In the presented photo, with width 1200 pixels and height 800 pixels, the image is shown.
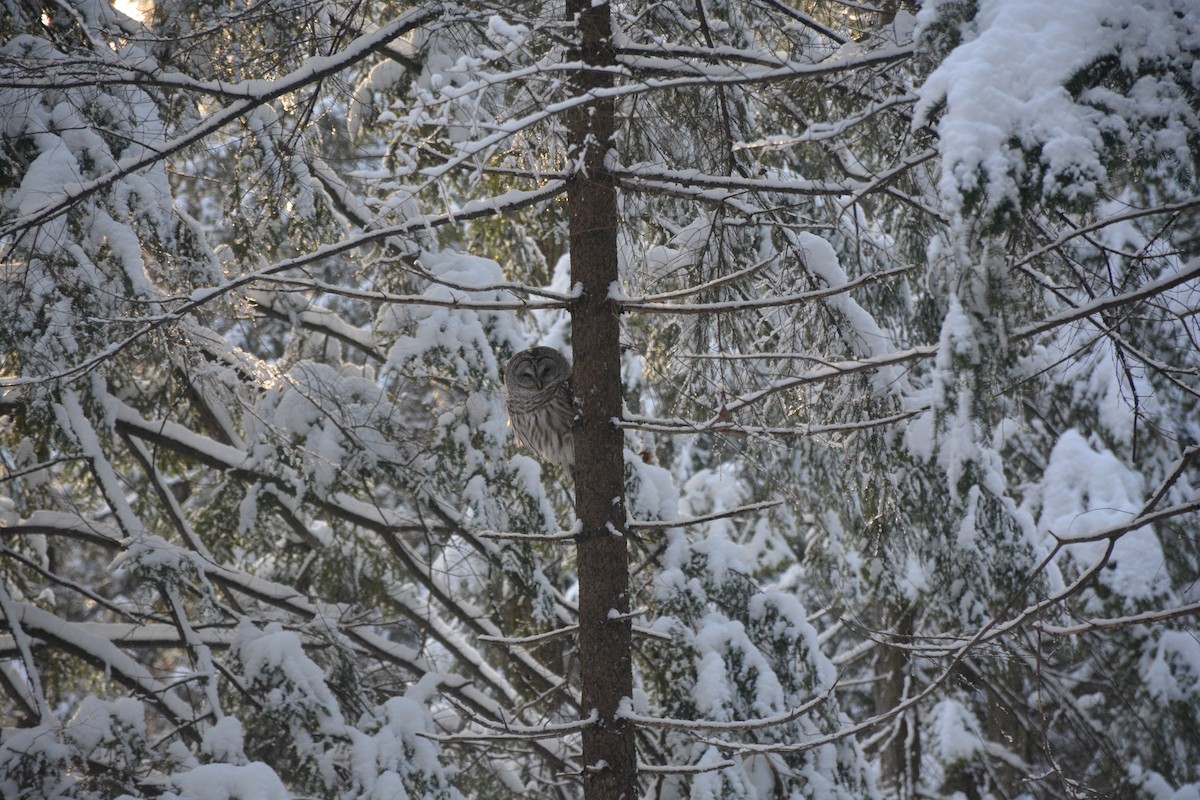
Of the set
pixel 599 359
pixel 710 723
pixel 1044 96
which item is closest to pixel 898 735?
pixel 710 723

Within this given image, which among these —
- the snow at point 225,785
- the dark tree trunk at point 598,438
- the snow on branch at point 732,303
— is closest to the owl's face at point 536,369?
the dark tree trunk at point 598,438

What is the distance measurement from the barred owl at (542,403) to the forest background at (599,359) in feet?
1.44

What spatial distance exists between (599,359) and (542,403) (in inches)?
43.2

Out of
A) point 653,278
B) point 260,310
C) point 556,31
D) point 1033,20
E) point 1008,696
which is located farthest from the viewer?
point 1008,696

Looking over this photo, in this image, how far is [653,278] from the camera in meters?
3.83

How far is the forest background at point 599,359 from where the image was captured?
2414 millimetres

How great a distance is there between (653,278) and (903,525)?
5.69ft

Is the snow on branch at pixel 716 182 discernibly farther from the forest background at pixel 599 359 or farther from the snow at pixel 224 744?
the snow at pixel 224 744

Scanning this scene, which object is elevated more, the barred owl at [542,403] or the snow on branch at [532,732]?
the barred owl at [542,403]

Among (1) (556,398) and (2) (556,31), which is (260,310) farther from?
(2) (556,31)

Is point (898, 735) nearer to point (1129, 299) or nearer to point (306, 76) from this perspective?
point (1129, 299)

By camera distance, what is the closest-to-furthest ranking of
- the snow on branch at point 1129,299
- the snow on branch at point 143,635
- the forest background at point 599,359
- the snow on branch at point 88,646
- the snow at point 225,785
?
the snow on branch at point 1129,299, the forest background at point 599,359, the snow at point 225,785, the snow on branch at point 88,646, the snow on branch at point 143,635

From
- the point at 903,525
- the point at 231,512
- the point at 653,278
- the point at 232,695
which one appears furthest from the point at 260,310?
the point at 903,525

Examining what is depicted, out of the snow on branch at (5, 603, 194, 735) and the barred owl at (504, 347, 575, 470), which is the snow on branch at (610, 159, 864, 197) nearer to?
the barred owl at (504, 347, 575, 470)
